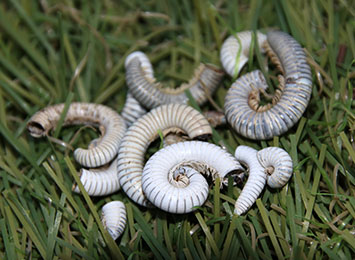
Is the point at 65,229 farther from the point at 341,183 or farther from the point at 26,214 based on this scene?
the point at 341,183

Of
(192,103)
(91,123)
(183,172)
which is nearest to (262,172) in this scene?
(183,172)

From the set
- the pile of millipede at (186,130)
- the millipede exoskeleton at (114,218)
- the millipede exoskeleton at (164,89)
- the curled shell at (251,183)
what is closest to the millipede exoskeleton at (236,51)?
the pile of millipede at (186,130)

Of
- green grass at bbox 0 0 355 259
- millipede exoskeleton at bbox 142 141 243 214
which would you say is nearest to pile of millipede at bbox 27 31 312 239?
millipede exoskeleton at bbox 142 141 243 214

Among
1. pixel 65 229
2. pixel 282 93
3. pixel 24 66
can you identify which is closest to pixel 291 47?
pixel 282 93

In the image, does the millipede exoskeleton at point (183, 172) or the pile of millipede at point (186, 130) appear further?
the pile of millipede at point (186, 130)

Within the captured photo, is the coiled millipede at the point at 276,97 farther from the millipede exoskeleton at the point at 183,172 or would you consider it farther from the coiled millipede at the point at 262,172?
the millipede exoskeleton at the point at 183,172

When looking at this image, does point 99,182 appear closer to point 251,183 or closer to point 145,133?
point 145,133

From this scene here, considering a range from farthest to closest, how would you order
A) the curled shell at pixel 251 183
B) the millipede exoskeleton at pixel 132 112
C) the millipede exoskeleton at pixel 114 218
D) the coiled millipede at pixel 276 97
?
the millipede exoskeleton at pixel 132 112
the coiled millipede at pixel 276 97
the millipede exoskeleton at pixel 114 218
the curled shell at pixel 251 183
